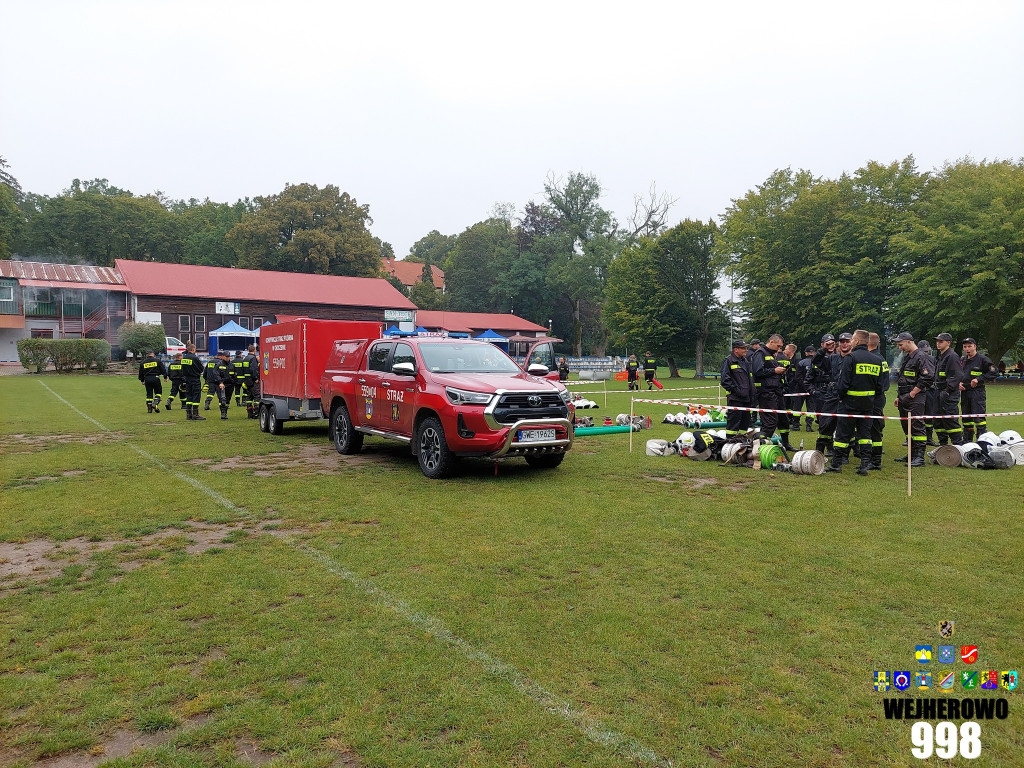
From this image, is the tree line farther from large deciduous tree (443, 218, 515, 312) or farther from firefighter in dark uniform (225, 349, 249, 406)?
firefighter in dark uniform (225, 349, 249, 406)

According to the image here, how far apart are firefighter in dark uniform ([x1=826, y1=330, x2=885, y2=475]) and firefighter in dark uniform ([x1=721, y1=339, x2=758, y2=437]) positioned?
1.49m

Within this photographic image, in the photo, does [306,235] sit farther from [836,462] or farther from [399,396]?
[836,462]

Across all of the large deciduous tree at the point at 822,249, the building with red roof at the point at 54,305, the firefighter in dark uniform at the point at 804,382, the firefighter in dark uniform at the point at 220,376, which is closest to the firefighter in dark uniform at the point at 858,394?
the firefighter in dark uniform at the point at 804,382

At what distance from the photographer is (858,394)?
31.2ft

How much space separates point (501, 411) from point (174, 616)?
16.0 ft

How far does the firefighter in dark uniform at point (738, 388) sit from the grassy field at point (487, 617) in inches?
93.1

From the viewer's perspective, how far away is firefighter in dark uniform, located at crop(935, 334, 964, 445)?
1131 centimetres

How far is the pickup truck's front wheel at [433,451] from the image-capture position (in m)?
8.74

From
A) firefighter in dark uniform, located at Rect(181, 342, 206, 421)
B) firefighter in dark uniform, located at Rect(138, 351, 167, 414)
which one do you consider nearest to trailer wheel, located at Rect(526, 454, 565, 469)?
firefighter in dark uniform, located at Rect(181, 342, 206, 421)

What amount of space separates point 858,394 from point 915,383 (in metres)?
1.88

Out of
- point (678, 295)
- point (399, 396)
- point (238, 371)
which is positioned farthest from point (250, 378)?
point (678, 295)

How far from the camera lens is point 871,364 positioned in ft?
31.0

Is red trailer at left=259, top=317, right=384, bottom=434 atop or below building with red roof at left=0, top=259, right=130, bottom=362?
below

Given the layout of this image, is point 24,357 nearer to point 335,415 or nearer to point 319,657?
point 335,415
